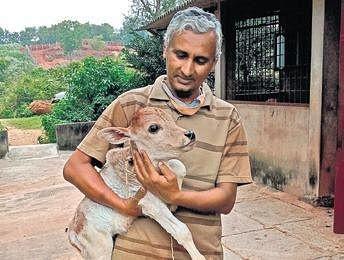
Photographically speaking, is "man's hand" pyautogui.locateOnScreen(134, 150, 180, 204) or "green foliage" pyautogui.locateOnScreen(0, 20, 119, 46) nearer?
"man's hand" pyautogui.locateOnScreen(134, 150, 180, 204)

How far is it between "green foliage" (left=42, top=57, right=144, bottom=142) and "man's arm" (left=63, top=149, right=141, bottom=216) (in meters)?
10.5

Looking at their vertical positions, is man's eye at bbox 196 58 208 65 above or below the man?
above

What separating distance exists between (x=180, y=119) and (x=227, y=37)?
21.7 feet

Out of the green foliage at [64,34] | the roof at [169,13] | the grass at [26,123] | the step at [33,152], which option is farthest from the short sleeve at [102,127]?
the green foliage at [64,34]

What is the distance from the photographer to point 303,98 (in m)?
6.84

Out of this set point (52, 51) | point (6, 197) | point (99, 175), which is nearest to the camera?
point (99, 175)

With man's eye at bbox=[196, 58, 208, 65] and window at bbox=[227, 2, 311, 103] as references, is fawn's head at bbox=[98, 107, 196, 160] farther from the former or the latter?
window at bbox=[227, 2, 311, 103]

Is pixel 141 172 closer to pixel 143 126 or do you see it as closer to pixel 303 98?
pixel 143 126

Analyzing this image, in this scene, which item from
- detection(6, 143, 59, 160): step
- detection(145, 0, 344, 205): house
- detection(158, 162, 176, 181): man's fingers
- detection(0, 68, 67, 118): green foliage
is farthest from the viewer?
detection(0, 68, 67, 118): green foliage

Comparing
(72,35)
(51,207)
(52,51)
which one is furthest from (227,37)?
(72,35)

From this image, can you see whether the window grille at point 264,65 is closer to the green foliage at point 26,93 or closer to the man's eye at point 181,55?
the man's eye at point 181,55

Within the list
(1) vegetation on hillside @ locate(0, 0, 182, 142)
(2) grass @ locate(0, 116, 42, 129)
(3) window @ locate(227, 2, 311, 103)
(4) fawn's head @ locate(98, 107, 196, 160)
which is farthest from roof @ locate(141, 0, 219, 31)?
(2) grass @ locate(0, 116, 42, 129)

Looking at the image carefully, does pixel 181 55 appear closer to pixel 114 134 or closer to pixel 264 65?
pixel 114 134

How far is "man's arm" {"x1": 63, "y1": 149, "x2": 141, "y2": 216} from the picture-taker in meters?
1.44
